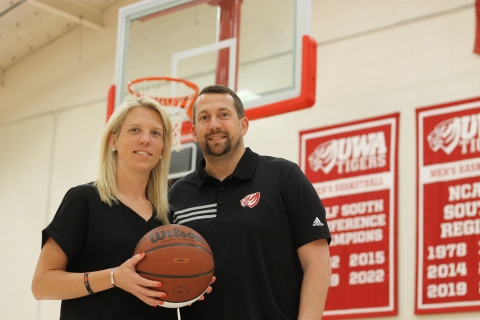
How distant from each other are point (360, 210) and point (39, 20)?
5878 mm

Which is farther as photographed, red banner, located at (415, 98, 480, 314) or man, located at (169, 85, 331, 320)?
red banner, located at (415, 98, 480, 314)

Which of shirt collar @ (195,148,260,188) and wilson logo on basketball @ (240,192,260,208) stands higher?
shirt collar @ (195,148,260,188)

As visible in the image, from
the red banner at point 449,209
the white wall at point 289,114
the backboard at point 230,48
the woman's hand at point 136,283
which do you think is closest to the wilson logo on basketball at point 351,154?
the white wall at point 289,114

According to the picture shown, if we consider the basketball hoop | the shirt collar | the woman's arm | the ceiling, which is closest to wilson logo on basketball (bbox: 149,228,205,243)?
the woman's arm

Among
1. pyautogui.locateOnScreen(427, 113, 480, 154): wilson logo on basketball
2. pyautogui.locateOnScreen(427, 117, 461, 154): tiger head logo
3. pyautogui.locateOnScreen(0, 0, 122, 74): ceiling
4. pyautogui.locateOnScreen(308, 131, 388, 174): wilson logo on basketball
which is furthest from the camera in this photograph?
pyautogui.locateOnScreen(0, 0, 122, 74): ceiling

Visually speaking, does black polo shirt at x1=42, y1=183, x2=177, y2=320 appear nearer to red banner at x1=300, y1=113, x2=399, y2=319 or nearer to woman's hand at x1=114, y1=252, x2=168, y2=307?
woman's hand at x1=114, y1=252, x2=168, y2=307

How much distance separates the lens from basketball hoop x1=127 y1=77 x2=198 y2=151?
584 centimetres

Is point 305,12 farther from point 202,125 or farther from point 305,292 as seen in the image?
point 305,292

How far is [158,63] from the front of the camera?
6.43 metres

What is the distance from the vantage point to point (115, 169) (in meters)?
2.99

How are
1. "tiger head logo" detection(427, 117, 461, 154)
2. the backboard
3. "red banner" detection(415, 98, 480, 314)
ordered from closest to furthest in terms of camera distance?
the backboard → "red banner" detection(415, 98, 480, 314) → "tiger head logo" detection(427, 117, 461, 154)

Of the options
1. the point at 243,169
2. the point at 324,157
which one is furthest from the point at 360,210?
the point at 243,169

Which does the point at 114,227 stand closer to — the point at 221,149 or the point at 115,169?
the point at 115,169

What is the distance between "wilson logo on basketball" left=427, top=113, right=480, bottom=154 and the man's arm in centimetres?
424
